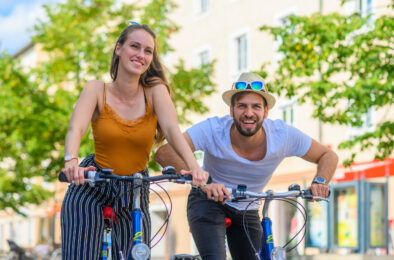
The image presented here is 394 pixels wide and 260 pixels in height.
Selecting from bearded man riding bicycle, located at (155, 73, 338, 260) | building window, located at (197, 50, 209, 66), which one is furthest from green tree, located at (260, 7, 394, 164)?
building window, located at (197, 50, 209, 66)

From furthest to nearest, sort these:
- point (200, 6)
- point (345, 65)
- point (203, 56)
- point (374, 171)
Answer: point (200, 6) → point (203, 56) → point (374, 171) → point (345, 65)

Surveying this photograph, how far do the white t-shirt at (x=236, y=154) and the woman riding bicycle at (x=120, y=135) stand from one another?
540mm

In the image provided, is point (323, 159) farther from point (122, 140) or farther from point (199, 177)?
point (122, 140)

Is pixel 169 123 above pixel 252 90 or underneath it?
underneath

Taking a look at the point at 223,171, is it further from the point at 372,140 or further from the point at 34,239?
the point at 34,239

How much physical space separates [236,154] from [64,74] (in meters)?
16.9

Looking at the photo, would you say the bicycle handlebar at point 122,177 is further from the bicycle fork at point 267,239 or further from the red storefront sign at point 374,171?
the red storefront sign at point 374,171

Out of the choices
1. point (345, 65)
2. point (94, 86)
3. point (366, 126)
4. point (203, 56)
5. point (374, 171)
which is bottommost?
point (374, 171)

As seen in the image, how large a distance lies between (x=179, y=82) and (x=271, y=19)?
24.5 feet

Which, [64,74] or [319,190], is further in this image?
[64,74]

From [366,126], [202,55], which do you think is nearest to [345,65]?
[366,126]

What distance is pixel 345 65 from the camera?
1320 centimetres

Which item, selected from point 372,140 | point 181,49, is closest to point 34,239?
point 181,49

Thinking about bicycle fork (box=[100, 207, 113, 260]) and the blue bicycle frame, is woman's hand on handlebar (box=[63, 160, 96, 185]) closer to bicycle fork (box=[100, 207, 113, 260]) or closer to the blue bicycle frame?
bicycle fork (box=[100, 207, 113, 260])
